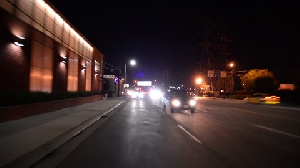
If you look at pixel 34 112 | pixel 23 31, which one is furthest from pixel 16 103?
pixel 23 31

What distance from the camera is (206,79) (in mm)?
86562

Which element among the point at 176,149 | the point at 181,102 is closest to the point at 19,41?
the point at 181,102

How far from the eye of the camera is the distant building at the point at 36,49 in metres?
16.7

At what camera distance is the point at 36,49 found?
71.3ft

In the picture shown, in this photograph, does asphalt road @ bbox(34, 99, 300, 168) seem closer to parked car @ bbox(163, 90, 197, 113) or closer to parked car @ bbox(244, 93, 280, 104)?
parked car @ bbox(163, 90, 197, 113)

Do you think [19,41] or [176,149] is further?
[19,41]

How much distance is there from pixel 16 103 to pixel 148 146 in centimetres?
922

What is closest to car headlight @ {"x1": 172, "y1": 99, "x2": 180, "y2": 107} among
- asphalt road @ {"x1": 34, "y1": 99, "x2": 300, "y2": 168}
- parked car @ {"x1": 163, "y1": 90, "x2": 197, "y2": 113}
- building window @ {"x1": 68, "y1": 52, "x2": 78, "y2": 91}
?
parked car @ {"x1": 163, "y1": 90, "x2": 197, "y2": 113}

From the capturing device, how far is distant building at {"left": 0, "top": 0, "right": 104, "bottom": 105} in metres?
16.7

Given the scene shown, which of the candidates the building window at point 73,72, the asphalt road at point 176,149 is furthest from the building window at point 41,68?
the asphalt road at point 176,149

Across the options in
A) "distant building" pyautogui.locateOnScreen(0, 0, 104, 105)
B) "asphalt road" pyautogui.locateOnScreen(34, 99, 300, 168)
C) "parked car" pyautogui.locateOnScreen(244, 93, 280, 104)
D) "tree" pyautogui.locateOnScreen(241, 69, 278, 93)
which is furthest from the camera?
"tree" pyautogui.locateOnScreen(241, 69, 278, 93)

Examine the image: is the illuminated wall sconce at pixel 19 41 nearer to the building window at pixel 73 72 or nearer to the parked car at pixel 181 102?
the parked car at pixel 181 102

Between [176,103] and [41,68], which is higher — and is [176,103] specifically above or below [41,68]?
below

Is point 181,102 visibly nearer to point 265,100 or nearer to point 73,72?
point 73,72
